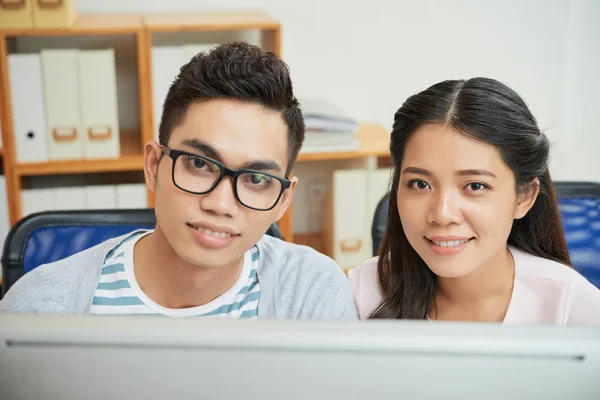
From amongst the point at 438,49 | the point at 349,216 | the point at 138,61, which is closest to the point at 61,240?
the point at 138,61

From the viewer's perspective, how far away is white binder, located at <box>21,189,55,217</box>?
2.91 m

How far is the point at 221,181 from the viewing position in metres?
1.11

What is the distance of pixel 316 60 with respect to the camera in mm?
3279

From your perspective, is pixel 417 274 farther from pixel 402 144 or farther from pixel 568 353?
pixel 568 353

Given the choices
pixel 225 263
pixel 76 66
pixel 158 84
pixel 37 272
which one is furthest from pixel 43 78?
pixel 225 263

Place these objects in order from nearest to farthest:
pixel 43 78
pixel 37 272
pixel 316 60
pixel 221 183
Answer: pixel 221 183, pixel 37 272, pixel 43 78, pixel 316 60

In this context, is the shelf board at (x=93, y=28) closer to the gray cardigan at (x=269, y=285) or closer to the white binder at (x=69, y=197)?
the white binder at (x=69, y=197)

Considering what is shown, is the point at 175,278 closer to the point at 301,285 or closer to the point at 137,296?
the point at 137,296

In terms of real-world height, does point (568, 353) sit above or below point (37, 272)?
above

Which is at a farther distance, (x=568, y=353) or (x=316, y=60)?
(x=316, y=60)

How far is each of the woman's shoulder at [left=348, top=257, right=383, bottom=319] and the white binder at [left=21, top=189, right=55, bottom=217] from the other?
176 centimetres

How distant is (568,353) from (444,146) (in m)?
0.75

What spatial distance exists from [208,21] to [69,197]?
853 mm

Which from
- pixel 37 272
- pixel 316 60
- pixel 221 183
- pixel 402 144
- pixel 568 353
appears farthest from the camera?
pixel 316 60
